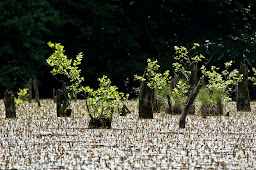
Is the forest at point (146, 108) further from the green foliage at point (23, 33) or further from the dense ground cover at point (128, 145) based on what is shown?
the green foliage at point (23, 33)

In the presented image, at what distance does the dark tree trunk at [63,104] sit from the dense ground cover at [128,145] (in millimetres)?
2122

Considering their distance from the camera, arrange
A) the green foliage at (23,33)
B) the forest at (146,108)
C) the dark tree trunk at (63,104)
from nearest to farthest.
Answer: the forest at (146,108) → the dark tree trunk at (63,104) → the green foliage at (23,33)

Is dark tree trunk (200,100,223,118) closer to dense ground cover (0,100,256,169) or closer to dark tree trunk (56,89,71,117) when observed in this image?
dense ground cover (0,100,256,169)

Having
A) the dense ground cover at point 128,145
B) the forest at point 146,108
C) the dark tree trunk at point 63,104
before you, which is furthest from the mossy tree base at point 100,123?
the dark tree trunk at point 63,104

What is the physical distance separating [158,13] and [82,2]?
400cm

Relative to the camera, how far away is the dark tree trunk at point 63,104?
52.5ft

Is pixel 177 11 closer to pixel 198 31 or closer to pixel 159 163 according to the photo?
pixel 198 31

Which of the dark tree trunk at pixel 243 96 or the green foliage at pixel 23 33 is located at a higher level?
the green foliage at pixel 23 33

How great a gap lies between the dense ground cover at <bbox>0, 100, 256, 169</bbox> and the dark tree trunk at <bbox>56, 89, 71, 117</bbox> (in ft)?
6.96

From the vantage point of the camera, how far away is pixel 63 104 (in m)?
16.0

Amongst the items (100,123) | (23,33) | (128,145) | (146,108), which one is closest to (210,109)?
(146,108)

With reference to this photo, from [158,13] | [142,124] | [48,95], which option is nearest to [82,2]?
[158,13]

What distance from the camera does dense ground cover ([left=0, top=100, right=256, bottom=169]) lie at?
7.22m

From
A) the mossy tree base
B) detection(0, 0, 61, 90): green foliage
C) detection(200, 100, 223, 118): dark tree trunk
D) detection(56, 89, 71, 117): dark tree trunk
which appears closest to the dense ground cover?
the mossy tree base
